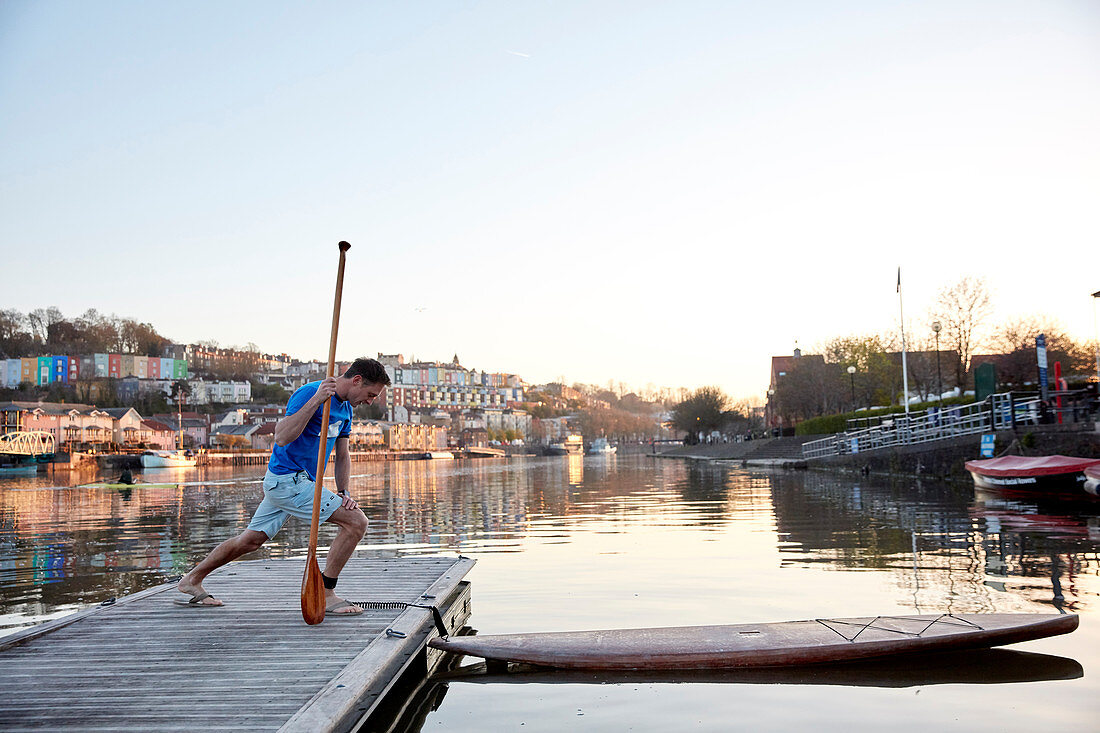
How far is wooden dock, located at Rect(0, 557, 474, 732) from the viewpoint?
4.31m

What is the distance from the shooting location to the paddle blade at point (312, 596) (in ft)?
20.4

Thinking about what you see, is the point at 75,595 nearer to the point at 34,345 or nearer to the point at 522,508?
the point at 522,508

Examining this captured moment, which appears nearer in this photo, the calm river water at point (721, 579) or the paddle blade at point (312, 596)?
the calm river water at point (721, 579)

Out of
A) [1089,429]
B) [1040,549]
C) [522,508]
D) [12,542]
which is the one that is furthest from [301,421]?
[1089,429]

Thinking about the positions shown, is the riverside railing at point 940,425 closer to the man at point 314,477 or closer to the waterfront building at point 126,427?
the man at point 314,477

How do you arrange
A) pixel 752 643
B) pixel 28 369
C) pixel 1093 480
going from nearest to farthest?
1. pixel 752 643
2. pixel 1093 480
3. pixel 28 369

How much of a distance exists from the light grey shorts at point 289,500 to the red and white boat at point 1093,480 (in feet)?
53.5

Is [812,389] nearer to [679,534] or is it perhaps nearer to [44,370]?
[679,534]

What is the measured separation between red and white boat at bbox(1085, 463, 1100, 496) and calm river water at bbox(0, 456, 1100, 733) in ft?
1.96

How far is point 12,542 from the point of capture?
1658 centimetres

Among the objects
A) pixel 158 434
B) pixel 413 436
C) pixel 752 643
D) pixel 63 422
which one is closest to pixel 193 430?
pixel 158 434

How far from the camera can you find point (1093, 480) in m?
16.9

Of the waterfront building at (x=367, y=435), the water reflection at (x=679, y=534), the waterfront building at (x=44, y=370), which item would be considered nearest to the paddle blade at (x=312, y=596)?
the water reflection at (x=679, y=534)

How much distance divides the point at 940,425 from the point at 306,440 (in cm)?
2971
